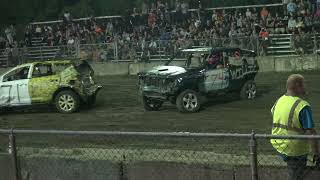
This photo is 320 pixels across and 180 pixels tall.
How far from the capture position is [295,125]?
616 cm

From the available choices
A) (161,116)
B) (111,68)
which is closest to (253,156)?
(161,116)

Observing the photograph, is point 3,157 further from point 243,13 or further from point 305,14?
point 243,13

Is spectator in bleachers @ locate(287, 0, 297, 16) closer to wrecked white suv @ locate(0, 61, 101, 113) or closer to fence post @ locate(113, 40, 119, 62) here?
fence post @ locate(113, 40, 119, 62)

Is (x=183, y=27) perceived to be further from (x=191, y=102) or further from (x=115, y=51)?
(x=191, y=102)

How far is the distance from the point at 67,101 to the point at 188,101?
3683 millimetres

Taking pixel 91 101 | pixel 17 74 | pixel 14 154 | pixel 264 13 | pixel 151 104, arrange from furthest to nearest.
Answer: pixel 264 13, pixel 91 101, pixel 17 74, pixel 151 104, pixel 14 154

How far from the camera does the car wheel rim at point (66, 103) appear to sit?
17.8 metres

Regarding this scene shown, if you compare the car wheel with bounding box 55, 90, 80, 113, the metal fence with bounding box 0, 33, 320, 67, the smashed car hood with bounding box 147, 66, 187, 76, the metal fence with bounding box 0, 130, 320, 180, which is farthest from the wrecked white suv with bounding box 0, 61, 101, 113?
the metal fence with bounding box 0, 130, 320, 180

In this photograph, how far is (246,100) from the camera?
60.3 ft

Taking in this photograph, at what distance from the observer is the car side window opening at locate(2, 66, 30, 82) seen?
18000 millimetres

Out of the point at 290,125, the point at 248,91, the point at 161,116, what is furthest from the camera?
the point at 248,91

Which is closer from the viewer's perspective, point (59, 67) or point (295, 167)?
point (295, 167)

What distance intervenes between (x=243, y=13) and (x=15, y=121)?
15415 millimetres

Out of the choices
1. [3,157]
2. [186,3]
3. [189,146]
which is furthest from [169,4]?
[3,157]
